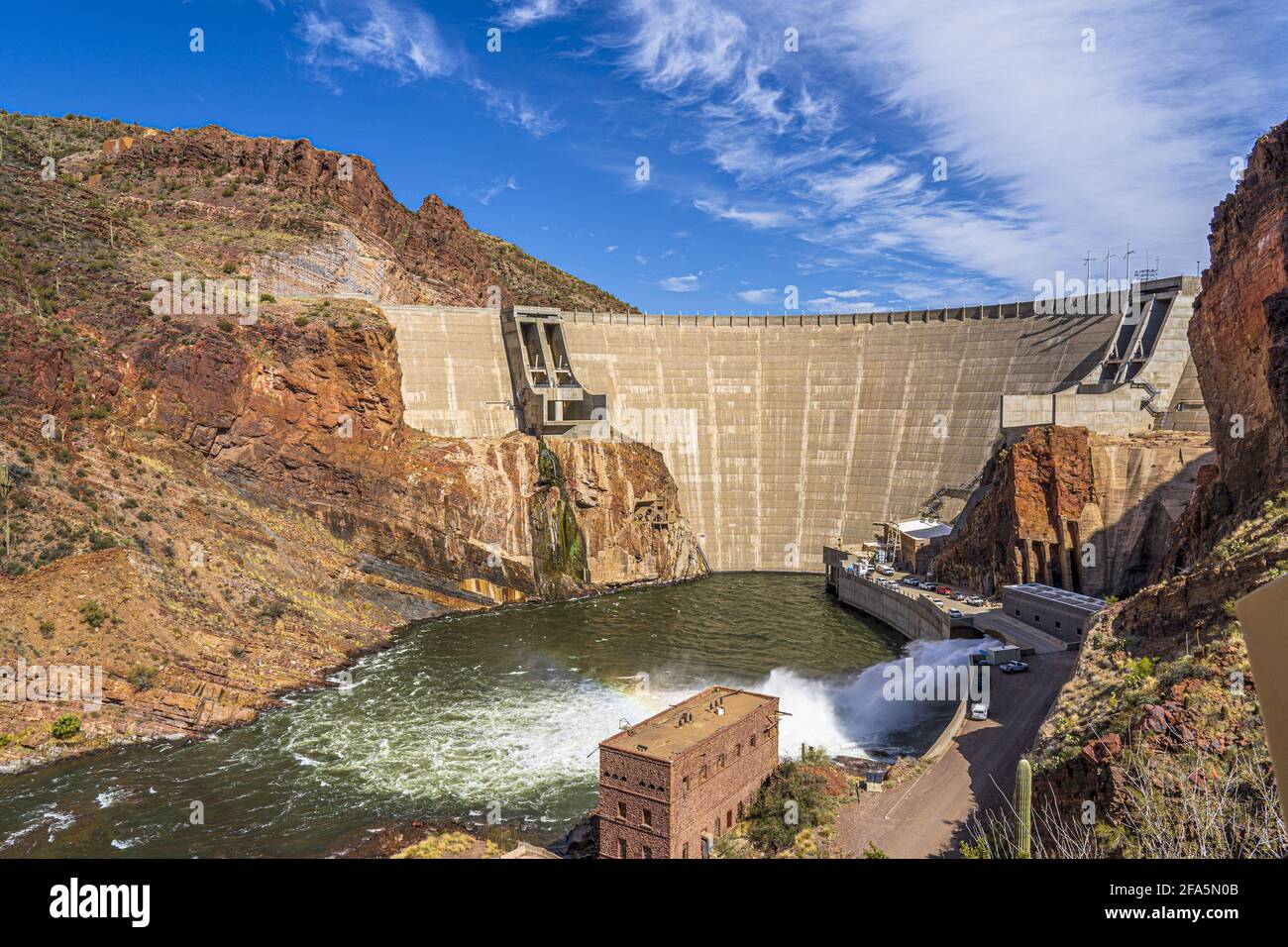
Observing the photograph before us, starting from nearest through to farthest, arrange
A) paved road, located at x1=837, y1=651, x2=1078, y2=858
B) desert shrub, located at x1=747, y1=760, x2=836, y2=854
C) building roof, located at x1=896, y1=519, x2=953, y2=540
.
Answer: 1. paved road, located at x1=837, y1=651, x2=1078, y2=858
2. desert shrub, located at x1=747, y1=760, x2=836, y2=854
3. building roof, located at x1=896, y1=519, x2=953, y2=540

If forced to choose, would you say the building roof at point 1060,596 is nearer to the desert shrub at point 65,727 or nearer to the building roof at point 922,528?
the building roof at point 922,528

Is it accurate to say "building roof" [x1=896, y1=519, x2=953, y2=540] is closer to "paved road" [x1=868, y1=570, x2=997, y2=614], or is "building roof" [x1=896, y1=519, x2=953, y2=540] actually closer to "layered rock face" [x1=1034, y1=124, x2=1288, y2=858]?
"paved road" [x1=868, y1=570, x2=997, y2=614]

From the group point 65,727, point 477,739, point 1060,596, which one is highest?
point 1060,596

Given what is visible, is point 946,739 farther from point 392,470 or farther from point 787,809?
point 392,470

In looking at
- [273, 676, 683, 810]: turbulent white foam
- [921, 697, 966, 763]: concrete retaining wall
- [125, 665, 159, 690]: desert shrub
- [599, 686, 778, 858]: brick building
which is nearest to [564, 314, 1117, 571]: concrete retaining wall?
[273, 676, 683, 810]: turbulent white foam

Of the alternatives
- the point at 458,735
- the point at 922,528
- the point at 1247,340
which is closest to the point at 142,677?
the point at 458,735

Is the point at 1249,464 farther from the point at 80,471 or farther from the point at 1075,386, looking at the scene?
the point at 80,471
